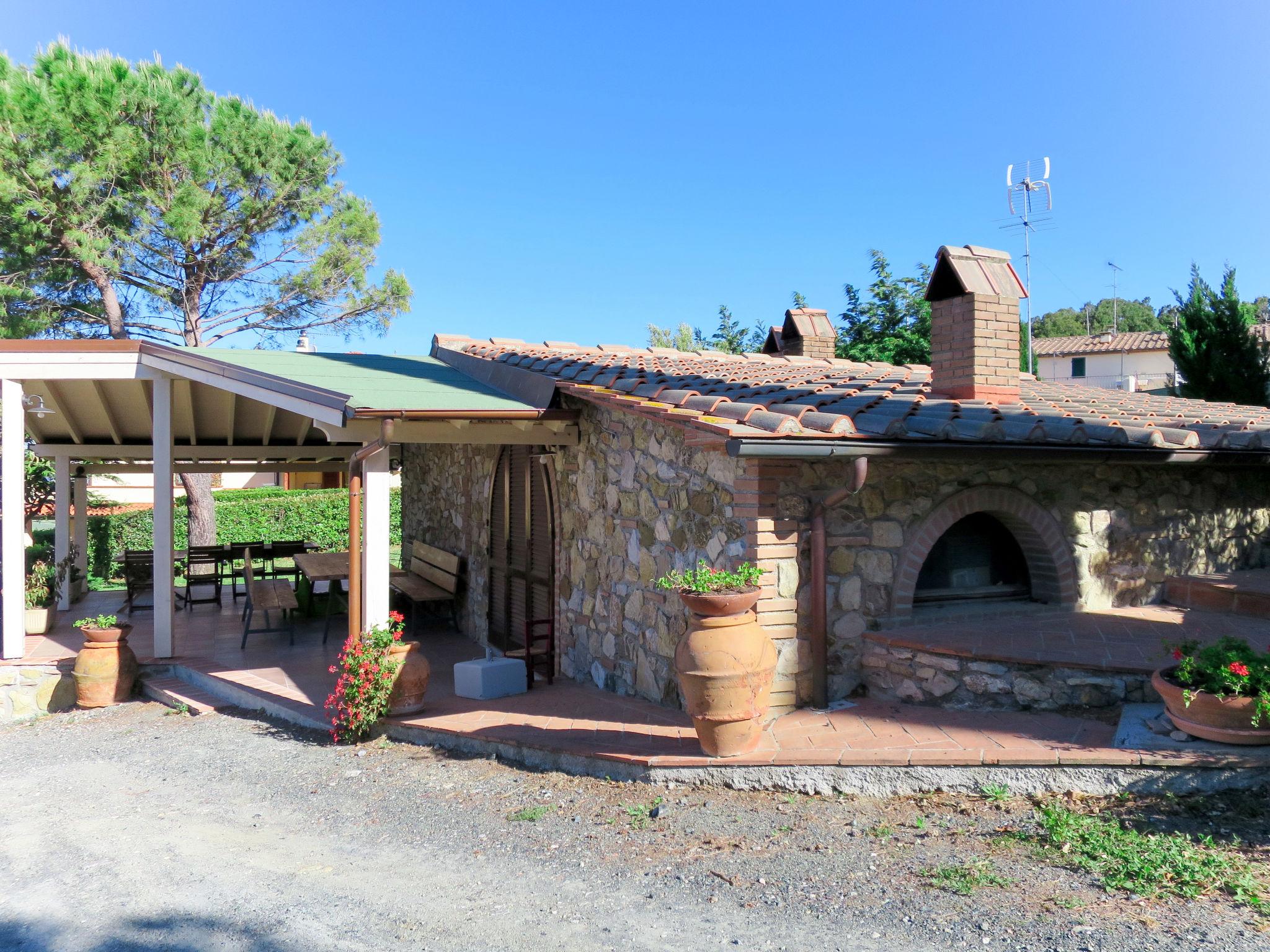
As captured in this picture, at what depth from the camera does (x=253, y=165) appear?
16.0 metres

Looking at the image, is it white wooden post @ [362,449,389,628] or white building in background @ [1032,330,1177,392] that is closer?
white wooden post @ [362,449,389,628]

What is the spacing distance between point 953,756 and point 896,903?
4.06 ft

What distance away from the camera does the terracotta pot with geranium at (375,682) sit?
633 centimetres

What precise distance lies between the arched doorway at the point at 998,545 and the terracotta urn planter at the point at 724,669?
1454 millimetres

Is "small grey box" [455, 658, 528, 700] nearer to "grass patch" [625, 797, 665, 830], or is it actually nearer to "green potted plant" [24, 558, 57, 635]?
"grass patch" [625, 797, 665, 830]

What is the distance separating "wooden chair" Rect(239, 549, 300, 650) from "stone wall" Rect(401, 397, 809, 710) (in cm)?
391

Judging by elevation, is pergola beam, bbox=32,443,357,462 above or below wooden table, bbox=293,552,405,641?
above

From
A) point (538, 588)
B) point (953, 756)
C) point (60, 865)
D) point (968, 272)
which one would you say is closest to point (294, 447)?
point (538, 588)

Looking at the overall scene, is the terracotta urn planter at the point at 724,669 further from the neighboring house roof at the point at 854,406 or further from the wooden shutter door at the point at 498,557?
the wooden shutter door at the point at 498,557

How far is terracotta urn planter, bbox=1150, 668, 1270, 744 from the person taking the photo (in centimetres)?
445

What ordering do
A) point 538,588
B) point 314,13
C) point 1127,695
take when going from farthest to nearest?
point 314,13 → point 538,588 → point 1127,695

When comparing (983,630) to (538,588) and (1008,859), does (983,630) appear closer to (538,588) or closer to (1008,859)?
(1008,859)

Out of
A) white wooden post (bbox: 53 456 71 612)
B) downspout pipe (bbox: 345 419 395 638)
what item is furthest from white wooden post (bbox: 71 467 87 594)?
downspout pipe (bbox: 345 419 395 638)

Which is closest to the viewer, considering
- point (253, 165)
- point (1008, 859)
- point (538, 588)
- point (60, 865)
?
point (1008, 859)
